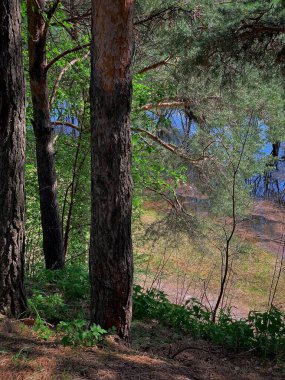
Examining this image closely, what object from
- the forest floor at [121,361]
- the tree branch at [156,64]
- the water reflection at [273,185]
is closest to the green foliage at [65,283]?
the forest floor at [121,361]

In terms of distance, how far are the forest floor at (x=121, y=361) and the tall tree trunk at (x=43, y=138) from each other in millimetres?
2768

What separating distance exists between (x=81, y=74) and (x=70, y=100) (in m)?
1.10

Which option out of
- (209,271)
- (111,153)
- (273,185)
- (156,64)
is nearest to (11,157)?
(111,153)

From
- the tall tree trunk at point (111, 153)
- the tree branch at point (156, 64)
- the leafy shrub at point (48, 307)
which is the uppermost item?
the tree branch at point (156, 64)

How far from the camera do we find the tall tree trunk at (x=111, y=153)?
356 centimetres

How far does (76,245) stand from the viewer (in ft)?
29.7

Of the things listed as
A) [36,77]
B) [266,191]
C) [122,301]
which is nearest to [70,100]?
[36,77]

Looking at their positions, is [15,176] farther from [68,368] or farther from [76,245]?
[76,245]

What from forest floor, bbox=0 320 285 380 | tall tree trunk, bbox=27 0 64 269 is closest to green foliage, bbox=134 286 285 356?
forest floor, bbox=0 320 285 380

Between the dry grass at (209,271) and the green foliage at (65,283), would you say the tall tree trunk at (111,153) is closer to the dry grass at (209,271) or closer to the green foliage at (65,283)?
the green foliage at (65,283)

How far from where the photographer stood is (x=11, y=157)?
147 inches

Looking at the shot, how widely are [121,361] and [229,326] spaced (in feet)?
6.38

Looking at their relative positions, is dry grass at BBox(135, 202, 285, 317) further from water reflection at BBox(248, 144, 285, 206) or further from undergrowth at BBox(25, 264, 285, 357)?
undergrowth at BBox(25, 264, 285, 357)

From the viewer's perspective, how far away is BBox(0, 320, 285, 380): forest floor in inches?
111
